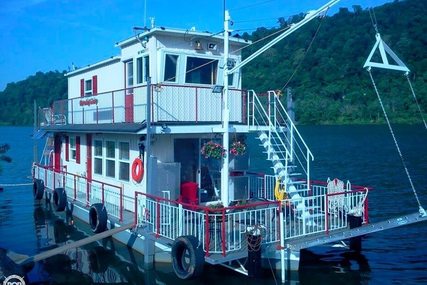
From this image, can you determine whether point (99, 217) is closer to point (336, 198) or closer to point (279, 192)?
point (279, 192)

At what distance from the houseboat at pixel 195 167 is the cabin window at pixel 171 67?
0.03 m

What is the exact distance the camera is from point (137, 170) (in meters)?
14.2

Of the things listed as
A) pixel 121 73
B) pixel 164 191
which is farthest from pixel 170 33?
pixel 164 191

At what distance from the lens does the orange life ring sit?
14109 mm

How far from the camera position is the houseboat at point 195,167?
11492mm

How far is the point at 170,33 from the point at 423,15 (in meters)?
110

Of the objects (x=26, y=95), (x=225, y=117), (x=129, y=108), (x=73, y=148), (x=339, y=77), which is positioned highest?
(x=339, y=77)

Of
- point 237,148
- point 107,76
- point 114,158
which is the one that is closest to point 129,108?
point 114,158

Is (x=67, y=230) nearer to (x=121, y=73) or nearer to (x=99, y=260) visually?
(x=99, y=260)

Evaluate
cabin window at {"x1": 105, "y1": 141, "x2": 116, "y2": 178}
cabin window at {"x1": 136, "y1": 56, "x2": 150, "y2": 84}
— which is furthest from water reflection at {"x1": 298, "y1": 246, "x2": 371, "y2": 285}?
cabin window at {"x1": 136, "y1": 56, "x2": 150, "y2": 84}

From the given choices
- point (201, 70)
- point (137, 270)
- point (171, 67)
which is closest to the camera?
point (137, 270)

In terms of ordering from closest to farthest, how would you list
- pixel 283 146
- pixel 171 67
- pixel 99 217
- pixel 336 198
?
pixel 336 198 < pixel 283 146 < pixel 99 217 < pixel 171 67

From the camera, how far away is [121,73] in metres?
16.5

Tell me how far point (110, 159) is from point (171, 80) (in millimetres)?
4018
